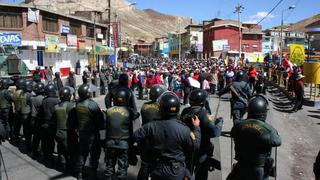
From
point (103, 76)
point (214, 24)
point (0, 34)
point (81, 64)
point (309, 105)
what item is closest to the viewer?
point (309, 105)

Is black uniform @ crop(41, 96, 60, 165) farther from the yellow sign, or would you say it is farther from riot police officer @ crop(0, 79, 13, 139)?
the yellow sign

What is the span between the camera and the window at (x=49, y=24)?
3825cm

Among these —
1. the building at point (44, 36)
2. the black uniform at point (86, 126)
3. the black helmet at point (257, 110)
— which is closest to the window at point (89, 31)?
the building at point (44, 36)

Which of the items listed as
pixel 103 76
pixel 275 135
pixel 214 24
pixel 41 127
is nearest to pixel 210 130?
pixel 275 135

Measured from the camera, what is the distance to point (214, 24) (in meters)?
88.5

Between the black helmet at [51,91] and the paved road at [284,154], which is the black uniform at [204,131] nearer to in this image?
the paved road at [284,154]

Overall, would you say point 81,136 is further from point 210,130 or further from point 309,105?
point 309,105

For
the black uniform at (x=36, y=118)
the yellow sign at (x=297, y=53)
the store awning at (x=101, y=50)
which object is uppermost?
the store awning at (x=101, y=50)

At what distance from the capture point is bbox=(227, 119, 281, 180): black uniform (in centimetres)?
472

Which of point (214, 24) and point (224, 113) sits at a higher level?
point (214, 24)

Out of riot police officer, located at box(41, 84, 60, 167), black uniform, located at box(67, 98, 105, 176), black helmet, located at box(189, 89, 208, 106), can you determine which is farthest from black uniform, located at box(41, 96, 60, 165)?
black helmet, located at box(189, 89, 208, 106)

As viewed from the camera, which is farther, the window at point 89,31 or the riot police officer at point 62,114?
the window at point 89,31

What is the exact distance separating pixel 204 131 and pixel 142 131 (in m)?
1.32

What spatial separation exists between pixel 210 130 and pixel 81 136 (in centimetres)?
255
